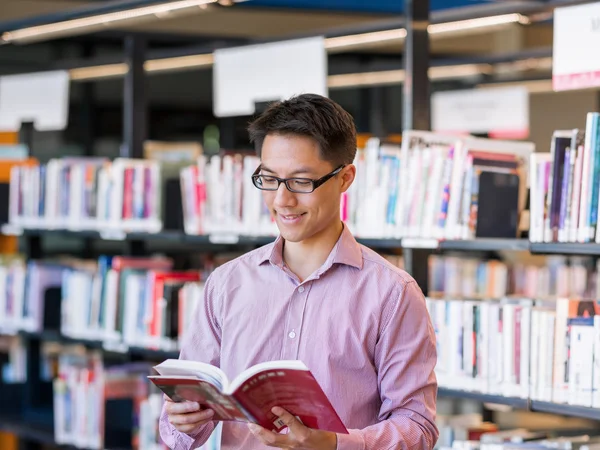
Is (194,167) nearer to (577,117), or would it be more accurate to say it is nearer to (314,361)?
(314,361)

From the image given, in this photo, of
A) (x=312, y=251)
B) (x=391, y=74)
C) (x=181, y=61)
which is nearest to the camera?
(x=312, y=251)

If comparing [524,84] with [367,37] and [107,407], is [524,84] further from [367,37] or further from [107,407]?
[107,407]

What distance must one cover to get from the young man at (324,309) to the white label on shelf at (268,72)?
2238 millimetres

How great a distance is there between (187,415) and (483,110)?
452 centimetres

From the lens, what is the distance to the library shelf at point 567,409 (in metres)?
3.10

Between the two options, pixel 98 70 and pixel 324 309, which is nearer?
pixel 324 309

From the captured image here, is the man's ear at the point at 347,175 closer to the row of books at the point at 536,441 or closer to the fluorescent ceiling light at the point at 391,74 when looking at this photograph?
the row of books at the point at 536,441

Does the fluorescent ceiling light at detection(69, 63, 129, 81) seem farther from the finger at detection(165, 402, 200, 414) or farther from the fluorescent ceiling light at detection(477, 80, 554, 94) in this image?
the finger at detection(165, 402, 200, 414)

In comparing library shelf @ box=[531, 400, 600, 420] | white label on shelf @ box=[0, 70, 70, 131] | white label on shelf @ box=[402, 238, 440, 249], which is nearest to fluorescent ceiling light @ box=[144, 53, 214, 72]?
white label on shelf @ box=[0, 70, 70, 131]

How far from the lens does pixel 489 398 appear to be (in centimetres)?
341

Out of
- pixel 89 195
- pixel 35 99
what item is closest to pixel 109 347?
pixel 89 195

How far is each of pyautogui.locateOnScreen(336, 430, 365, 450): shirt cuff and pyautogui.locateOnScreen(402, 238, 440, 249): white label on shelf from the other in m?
1.54

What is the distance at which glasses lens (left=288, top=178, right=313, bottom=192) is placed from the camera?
2.21 m

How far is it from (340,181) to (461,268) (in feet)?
12.4
